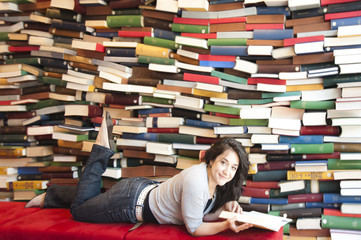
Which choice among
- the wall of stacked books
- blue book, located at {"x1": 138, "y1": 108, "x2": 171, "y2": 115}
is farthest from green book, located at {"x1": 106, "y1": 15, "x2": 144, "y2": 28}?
blue book, located at {"x1": 138, "y1": 108, "x2": 171, "y2": 115}

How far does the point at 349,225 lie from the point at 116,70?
190 centimetres

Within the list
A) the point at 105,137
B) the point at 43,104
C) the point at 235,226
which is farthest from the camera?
the point at 43,104

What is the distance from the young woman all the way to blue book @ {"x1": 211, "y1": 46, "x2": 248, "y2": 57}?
0.81 meters

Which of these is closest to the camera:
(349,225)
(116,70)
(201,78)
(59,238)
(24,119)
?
(59,238)

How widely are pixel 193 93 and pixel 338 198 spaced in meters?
1.16

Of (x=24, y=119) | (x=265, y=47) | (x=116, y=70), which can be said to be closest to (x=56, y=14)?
(x=116, y=70)

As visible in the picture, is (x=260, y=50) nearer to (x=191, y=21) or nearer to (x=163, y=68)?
(x=191, y=21)

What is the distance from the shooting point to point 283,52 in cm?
226

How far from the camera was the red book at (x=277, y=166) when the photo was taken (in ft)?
7.42

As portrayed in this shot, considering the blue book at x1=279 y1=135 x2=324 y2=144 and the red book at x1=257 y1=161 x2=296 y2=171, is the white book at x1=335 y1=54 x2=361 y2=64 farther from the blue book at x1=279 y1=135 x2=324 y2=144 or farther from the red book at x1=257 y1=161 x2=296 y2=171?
the red book at x1=257 y1=161 x2=296 y2=171

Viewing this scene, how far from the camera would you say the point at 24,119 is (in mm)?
2799

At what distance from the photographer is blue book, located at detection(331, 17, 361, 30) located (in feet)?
6.88

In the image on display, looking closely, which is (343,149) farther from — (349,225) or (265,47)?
(265,47)

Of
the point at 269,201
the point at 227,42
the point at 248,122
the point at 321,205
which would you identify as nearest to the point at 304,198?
the point at 321,205
